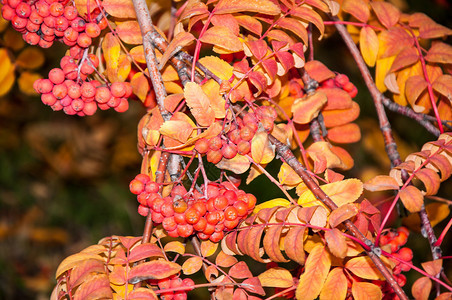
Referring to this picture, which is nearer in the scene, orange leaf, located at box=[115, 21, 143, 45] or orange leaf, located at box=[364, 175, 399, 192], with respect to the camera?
orange leaf, located at box=[364, 175, 399, 192]

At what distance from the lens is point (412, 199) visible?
0.77m

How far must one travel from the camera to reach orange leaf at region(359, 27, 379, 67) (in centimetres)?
105

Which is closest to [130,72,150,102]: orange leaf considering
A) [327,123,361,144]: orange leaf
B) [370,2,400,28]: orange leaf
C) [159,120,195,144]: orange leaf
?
[159,120,195,144]: orange leaf

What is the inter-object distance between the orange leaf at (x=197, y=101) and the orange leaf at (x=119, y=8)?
0.80ft

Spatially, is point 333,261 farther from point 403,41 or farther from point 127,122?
point 127,122

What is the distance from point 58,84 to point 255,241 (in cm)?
47

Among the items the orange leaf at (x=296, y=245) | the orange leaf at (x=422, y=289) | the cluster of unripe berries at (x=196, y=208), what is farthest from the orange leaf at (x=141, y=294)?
the orange leaf at (x=422, y=289)

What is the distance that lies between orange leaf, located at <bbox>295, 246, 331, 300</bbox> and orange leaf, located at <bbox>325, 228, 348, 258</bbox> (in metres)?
0.07

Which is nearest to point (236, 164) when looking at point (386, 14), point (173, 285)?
point (173, 285)

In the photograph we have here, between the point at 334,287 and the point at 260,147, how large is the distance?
0.88 ft

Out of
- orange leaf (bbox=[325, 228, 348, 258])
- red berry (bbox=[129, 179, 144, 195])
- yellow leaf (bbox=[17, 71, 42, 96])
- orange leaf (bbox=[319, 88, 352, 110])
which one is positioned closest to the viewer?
orange leaf (bbox=[325, 228, 348, 258])

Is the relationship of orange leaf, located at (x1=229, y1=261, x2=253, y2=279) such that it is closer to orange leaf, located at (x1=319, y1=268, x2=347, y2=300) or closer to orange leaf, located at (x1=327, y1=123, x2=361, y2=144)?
orange leaf, located at (x1=319, y1=268, x2=347, y2=300)

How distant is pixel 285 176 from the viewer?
0.82 metres

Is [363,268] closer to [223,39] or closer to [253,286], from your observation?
[253,286]
